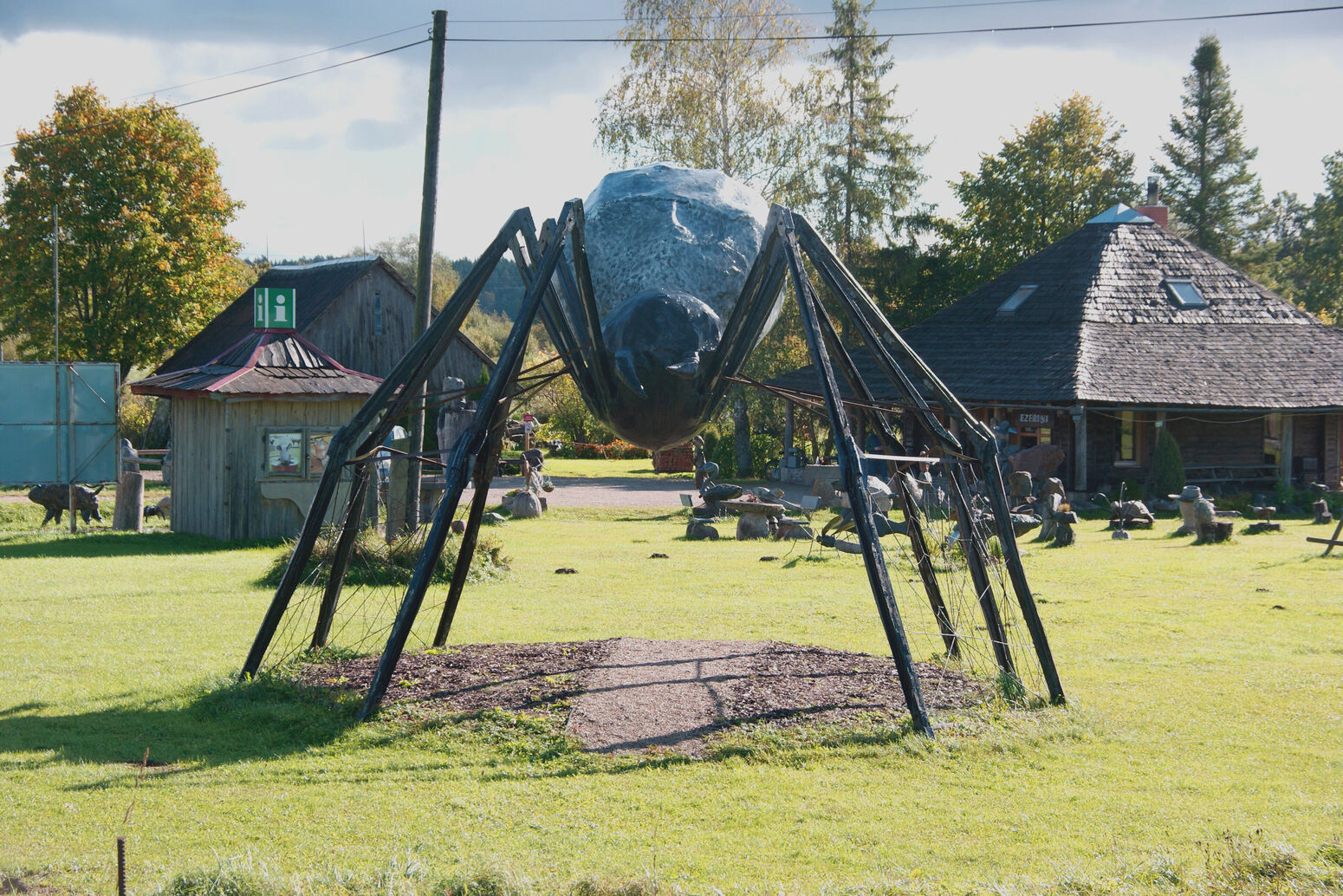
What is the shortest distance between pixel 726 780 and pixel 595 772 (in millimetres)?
786

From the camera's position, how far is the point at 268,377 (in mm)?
18984

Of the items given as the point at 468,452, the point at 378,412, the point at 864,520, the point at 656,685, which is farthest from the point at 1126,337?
the point at 468,452

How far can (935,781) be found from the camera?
6.71 meters

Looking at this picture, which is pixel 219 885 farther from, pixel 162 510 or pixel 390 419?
pixel 162 510

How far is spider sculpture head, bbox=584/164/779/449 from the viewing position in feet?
26.5

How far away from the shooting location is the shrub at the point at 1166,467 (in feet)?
86.4

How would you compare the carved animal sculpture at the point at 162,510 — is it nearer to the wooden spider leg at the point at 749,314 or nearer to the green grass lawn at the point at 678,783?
the green grass lawn at the point at 678,783

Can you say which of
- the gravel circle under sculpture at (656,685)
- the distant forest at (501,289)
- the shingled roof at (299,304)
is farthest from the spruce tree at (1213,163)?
the distant forest at (501,289)

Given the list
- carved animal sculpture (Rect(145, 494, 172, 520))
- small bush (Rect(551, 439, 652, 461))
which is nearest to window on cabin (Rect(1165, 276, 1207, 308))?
small bush (Rect(551, 439, 652, 461))

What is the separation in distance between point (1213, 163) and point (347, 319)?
36.8m

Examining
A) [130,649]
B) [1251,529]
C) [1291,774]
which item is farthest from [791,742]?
[1251,529]

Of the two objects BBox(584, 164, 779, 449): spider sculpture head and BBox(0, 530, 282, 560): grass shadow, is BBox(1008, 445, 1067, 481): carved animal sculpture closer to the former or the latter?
BBox(0, 530, 282, 560): grass shadow

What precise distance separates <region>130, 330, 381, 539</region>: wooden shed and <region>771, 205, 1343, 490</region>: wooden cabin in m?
15.4

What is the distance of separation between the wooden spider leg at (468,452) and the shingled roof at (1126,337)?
19513mm
